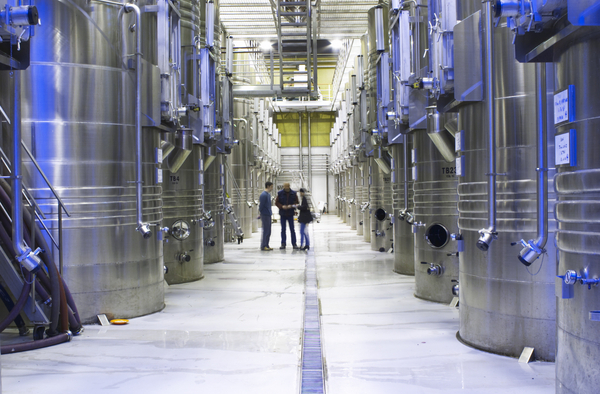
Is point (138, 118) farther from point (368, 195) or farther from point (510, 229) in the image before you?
point (368, 195)

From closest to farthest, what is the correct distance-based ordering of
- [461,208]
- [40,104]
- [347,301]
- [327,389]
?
[327,389]
[461,208]
[40,104]
[347,301]

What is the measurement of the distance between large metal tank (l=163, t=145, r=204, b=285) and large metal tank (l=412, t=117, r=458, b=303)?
3609 millimetres

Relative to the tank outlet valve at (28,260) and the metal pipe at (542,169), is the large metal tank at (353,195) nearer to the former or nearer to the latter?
the metal pipe at (542,169)

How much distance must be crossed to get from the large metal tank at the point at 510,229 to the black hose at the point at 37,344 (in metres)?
3.72

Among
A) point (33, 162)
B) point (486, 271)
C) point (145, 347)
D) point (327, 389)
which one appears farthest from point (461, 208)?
point (33, 162)

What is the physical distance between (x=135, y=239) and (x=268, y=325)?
176 cm

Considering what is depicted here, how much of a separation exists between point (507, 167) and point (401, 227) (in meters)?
4.48

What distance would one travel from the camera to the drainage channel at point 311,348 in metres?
3.94

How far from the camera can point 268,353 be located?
15.3 ft

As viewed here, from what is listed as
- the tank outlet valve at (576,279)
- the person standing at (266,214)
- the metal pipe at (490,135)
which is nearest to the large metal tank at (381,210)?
the person standing at (266,214)

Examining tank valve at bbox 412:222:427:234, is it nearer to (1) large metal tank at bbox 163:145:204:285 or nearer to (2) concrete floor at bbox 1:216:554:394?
(2) concrete floor at bbox 1:216:554:394

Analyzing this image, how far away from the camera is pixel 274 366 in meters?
4.31

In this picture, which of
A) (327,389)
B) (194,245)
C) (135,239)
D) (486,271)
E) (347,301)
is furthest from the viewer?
(194,245)

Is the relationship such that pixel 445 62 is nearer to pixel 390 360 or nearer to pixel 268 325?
pixel 390 360
